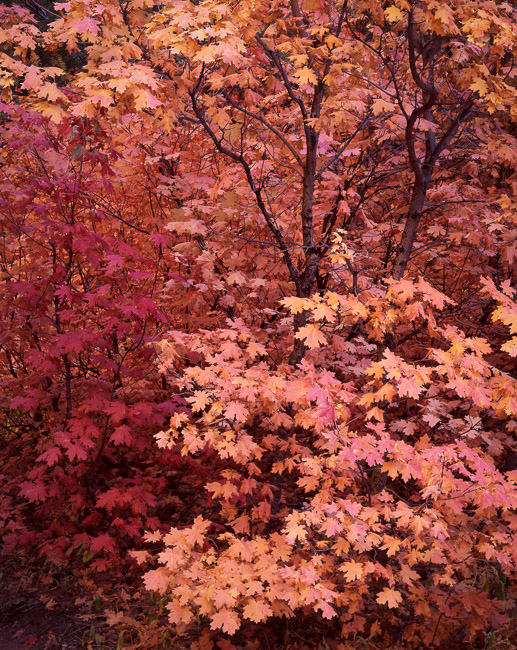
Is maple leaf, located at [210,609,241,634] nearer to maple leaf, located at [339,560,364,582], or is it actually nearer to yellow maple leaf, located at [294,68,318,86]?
maple leaf, located at [339,560,364,582]

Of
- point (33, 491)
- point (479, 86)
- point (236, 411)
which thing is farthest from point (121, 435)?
point (479, 86)

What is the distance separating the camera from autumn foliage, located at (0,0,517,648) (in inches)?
132

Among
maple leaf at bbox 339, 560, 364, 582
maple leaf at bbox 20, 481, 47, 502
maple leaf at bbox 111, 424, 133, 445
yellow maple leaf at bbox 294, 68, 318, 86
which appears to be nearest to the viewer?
maple leaf at bbox 339, 560, 364, 582

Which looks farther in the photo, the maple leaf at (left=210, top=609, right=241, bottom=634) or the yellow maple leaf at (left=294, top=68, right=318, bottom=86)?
the yellow maple leaf at (left=294, top=68, right=318, bottom=86)

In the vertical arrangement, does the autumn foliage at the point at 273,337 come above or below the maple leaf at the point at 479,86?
below

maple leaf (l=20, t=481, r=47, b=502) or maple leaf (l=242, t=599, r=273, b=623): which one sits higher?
maple leaf (l=242, t=599, r=273, b=623)

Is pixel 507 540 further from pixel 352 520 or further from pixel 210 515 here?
pixel 210 515

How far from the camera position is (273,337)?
5762 millimetres

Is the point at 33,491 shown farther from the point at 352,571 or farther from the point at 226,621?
the point at 352,571

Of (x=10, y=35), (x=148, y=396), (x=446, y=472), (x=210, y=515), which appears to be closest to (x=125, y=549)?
(x=210, y=515)

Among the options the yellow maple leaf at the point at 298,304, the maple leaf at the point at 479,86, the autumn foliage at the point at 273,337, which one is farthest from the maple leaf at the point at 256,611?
the maple leaf at the point at 479,86

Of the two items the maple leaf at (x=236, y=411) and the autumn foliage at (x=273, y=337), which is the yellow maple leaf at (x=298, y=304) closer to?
the autumn foliage at (x=273, y=337)

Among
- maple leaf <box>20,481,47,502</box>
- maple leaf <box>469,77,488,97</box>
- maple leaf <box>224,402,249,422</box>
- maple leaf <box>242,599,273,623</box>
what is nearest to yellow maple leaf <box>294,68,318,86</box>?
maple leaf <box>469,77,488,97</box>

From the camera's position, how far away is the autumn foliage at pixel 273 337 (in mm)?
3355
